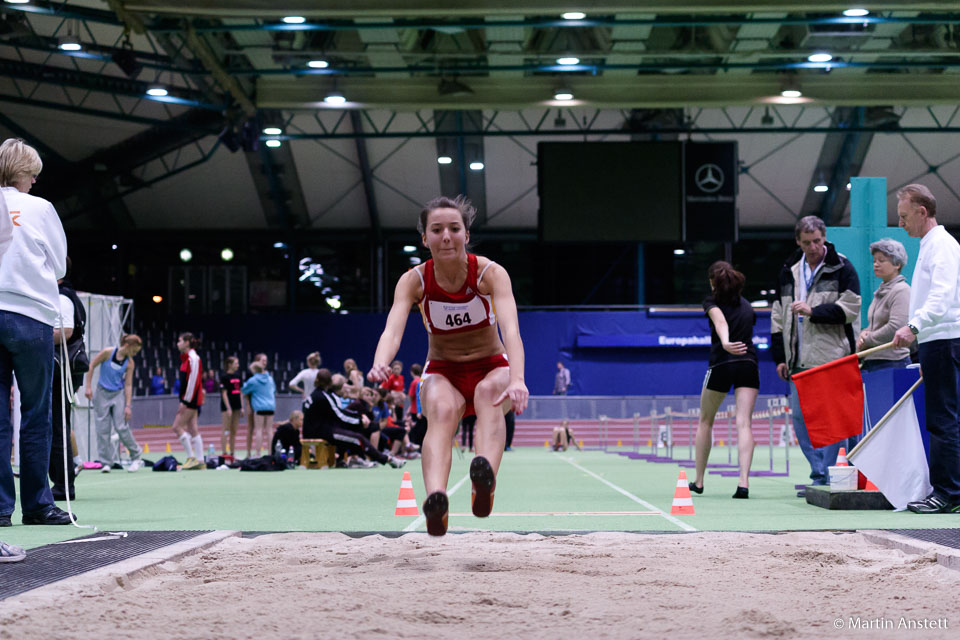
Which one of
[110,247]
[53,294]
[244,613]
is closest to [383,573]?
[244,613]

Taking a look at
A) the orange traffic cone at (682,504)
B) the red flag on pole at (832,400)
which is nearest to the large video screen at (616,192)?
the red flag on pole at (832,400)

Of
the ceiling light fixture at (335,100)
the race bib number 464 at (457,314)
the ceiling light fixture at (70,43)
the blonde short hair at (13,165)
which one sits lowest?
the race bib number 464 at (457,314)

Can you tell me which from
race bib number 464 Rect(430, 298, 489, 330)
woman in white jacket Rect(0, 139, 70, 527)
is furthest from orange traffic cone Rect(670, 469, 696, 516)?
woman in white jacket Rect(0, 139, 70, 527)

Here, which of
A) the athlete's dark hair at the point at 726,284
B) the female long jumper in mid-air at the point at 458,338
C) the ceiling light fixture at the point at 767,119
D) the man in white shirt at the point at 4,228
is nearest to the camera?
the man in white shirt at the point at 4,228

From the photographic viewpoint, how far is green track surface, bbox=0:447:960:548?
6148mm

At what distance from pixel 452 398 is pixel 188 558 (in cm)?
139

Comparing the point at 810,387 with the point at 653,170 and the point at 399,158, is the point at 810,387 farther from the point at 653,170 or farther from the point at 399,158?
the point at 399,158

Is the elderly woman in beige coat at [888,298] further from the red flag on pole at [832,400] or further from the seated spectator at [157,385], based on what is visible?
the seated spectator at [157,385]

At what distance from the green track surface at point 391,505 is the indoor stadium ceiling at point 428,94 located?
786 cm

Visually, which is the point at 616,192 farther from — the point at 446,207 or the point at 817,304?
the point at 446,207

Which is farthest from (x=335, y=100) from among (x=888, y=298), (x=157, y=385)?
(x=888, y=298)

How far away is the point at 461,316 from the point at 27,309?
2.38 m

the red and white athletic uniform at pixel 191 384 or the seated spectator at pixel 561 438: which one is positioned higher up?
the red and white athletic uniform at pixel 191 384

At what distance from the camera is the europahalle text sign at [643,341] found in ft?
101
